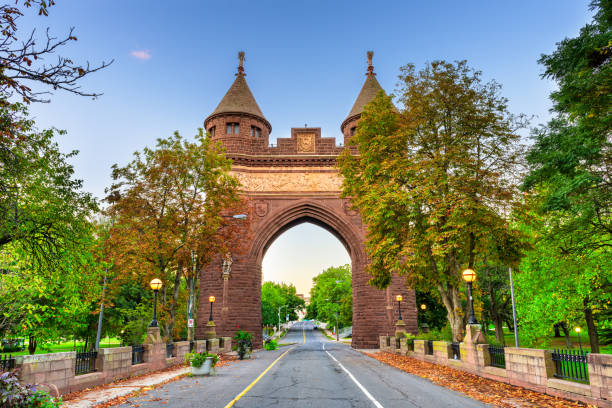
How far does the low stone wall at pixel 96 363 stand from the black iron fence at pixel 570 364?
33.2ft

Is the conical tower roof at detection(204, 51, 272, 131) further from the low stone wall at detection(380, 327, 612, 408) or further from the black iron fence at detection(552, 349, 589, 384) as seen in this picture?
the black iron fence at detection(552, 349, 589, 384)

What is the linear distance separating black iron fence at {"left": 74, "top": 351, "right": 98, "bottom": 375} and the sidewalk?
63cm

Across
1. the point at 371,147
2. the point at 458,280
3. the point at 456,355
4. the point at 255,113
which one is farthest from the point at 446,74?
the point at 255,113

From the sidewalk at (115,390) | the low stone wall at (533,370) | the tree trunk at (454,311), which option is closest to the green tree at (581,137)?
the tree trunk at (454,311)

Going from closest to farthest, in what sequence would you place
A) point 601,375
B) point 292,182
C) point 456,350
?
point 601,375 < point 456,350 < point 292,182

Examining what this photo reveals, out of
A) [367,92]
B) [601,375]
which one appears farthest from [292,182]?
[601,375]

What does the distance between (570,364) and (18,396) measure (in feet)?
34.8

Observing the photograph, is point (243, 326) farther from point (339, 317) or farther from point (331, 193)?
point (339, 317)

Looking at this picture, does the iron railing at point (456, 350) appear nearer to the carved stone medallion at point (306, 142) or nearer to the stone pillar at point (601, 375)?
the stone pillar at point (601, 375)

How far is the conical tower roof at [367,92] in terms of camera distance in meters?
34.0

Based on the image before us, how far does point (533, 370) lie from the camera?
9758mm

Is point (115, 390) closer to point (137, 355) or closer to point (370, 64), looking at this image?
point (137, 355)

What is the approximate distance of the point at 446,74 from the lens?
16625 millimetres

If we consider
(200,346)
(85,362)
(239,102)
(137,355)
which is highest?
(239,102)
